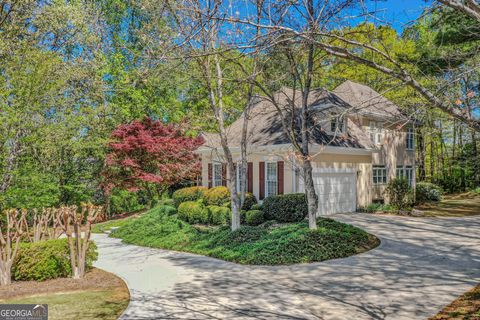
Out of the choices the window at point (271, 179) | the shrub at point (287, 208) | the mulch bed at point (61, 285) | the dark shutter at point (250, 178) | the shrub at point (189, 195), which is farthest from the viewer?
the shrub at point (189, 195)

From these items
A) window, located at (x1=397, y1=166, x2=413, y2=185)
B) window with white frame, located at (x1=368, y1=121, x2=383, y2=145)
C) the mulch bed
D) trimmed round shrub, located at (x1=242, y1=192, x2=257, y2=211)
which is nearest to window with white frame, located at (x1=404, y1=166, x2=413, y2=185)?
window, located at (x1=397, y1=166, x2=413, y2=185)

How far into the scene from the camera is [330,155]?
53.0 ft

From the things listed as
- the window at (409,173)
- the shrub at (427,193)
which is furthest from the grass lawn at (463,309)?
the shrub at (427,193)

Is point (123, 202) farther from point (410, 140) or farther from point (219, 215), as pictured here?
point (410, 140)

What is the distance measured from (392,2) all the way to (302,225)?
6.88 metres

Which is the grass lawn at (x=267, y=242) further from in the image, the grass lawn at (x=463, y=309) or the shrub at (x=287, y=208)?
the grass lawn at (x=463, y=309)

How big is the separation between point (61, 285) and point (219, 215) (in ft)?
26.4

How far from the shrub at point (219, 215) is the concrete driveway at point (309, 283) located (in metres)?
4.27

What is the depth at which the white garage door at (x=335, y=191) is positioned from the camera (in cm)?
1565

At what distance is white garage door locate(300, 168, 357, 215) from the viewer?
15.6 m

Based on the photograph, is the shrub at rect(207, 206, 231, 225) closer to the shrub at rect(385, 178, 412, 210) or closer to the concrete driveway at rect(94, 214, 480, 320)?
the concrete driveway at rect(94, 214, 480, 320)

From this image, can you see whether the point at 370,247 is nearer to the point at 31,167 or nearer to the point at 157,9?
the point at 157,9

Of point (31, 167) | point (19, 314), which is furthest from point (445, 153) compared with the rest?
point (19, 314)

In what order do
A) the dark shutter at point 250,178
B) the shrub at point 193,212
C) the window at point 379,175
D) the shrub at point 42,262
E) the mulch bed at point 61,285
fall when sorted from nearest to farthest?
the mulch bed at point 61,285, the shrub at point 42,262, the shrub at point 193,212, the dark shutter at point 250,178, the window at point 379,175
